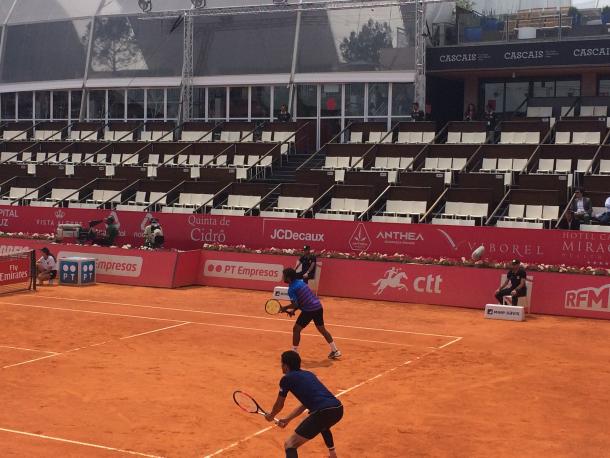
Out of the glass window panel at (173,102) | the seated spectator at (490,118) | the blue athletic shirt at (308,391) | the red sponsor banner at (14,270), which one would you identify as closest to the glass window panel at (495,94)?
the seated spectator at (490,118)

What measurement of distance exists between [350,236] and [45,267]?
1070cm

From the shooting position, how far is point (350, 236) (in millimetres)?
29781

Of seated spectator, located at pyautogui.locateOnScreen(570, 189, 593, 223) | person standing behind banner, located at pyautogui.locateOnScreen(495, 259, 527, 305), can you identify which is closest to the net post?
person standing behind banner, located at pyautogui.locateOnScreen(495, 259, 527, 305)

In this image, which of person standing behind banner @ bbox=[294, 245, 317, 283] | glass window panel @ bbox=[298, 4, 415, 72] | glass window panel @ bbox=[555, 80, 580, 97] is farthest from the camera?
glass window panel @ bbox=[298, 4, 415, 72]

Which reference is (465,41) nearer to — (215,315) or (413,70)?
(413,70)

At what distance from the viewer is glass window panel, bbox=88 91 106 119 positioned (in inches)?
2045

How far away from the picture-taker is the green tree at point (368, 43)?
43.7m

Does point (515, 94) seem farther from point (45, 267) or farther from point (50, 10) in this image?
point (50, 10)

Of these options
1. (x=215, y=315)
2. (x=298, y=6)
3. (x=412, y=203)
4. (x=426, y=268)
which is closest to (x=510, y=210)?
(x=412, y=203)

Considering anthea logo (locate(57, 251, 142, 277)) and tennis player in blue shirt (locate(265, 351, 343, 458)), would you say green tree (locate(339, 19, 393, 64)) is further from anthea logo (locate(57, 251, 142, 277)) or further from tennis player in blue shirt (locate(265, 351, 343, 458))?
tennis player in blue shirt (locate(265, 351, 343, 458))

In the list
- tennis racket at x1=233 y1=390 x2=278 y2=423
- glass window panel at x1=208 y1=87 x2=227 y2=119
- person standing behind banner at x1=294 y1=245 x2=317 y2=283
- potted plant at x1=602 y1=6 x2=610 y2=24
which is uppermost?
potted plant at x1=602 y1=6 x2=610 y2=24

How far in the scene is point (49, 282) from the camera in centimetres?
3041

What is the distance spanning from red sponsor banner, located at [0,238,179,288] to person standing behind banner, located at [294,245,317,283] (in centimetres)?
483

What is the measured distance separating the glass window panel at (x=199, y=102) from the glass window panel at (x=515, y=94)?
1677cm
